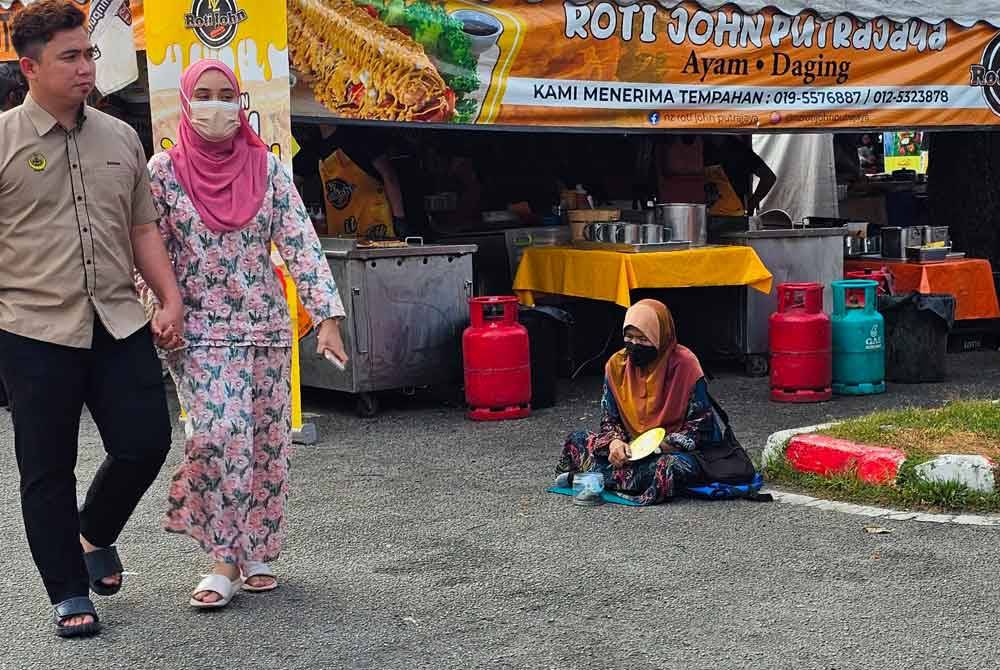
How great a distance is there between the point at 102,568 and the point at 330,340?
109 cm

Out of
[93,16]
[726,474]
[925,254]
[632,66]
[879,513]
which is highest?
[93,16]

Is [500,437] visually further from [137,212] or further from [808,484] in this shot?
[137,212]

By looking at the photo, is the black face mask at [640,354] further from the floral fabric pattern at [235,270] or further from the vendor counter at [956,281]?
the vendor counter at [956,281]

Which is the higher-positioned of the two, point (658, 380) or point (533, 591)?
point (658, 380)

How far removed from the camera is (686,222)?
9.79m

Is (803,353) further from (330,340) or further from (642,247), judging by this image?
(330,340)

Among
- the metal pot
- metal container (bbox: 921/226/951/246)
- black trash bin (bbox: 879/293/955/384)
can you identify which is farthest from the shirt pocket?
metal container (bbox: 921/226/951/246)

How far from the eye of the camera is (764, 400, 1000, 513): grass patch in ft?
20.1

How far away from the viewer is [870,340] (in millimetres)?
9234

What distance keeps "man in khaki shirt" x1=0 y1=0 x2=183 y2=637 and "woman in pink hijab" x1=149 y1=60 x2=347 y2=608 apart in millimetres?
218

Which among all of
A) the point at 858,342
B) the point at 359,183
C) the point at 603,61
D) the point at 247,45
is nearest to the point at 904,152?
the point at 359,183

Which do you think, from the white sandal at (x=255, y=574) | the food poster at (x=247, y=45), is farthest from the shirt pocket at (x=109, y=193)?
the food poster at (x=247, y=45)

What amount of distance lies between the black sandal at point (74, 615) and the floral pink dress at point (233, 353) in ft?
1.44

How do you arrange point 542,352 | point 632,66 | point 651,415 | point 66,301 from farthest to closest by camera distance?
point 632,66 → point 542,352 → point 651,415 → point 66,301
